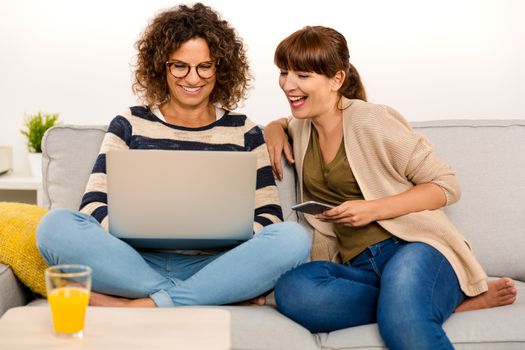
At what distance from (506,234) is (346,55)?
2.44 feet

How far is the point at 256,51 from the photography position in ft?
10.6

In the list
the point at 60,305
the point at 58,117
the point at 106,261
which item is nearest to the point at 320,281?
the point at 106,261

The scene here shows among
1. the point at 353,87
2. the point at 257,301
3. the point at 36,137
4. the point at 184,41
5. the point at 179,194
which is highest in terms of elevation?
the point at 184,41

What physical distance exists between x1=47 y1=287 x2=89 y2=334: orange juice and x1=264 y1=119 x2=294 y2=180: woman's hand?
1151mm

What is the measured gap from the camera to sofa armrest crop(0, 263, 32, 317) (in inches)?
70.7

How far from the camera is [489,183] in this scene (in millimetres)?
2316

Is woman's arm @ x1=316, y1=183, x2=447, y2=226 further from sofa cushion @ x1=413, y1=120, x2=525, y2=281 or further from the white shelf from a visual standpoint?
the white shelf

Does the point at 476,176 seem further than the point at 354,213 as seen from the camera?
Yes

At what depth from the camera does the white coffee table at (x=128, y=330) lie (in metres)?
1.17

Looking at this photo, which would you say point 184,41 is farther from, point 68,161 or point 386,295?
point 386,295

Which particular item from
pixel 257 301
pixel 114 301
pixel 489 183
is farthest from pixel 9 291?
pixel 489 183

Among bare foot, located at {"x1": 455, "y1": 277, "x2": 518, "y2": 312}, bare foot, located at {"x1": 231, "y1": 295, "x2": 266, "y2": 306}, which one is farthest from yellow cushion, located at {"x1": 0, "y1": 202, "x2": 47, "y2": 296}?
→ bare foot, located at {"x1": 455, "y1": 277, "x2": 518, "y2": 312}

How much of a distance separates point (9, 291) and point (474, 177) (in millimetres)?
1415

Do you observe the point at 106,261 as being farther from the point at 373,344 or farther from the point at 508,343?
the point at 508,343
